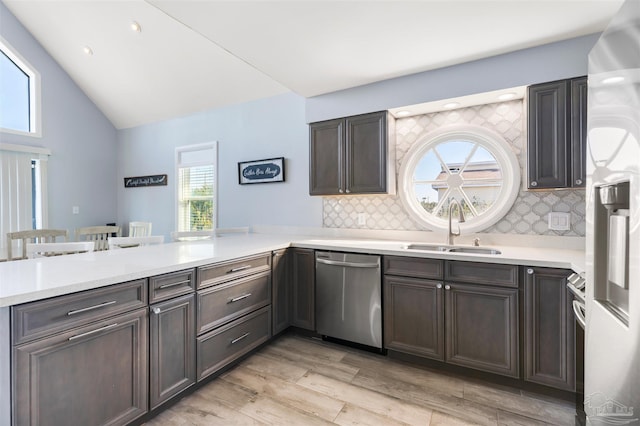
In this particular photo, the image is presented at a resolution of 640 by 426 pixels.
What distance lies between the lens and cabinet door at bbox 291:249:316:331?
2.80 meters

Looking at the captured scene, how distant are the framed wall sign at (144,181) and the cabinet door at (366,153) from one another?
343cm

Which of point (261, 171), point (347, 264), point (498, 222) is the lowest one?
point (347, 264)

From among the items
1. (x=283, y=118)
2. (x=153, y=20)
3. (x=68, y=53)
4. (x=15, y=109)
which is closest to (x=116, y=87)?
(x=68, y=53)

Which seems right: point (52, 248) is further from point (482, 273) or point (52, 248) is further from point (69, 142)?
point (69, 142)

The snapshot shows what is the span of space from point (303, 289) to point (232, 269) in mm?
844

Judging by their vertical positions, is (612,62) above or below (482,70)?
below

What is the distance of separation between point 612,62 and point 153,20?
416cm

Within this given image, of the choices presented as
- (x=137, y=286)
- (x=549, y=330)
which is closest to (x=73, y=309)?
(x=137, y=286)

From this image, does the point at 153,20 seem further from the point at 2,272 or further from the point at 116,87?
the point at 2,272

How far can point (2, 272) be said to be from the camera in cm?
155

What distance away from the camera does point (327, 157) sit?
123 inches

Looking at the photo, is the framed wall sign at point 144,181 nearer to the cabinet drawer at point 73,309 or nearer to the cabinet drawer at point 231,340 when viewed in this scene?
the cabinet drawer at point 231,340

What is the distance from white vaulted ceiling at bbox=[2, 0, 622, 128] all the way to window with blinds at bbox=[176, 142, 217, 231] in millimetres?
713

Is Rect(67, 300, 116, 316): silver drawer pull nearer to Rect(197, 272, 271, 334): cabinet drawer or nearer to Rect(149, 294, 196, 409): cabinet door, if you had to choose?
Rect(149, 294, 196, 409): cabinet door
